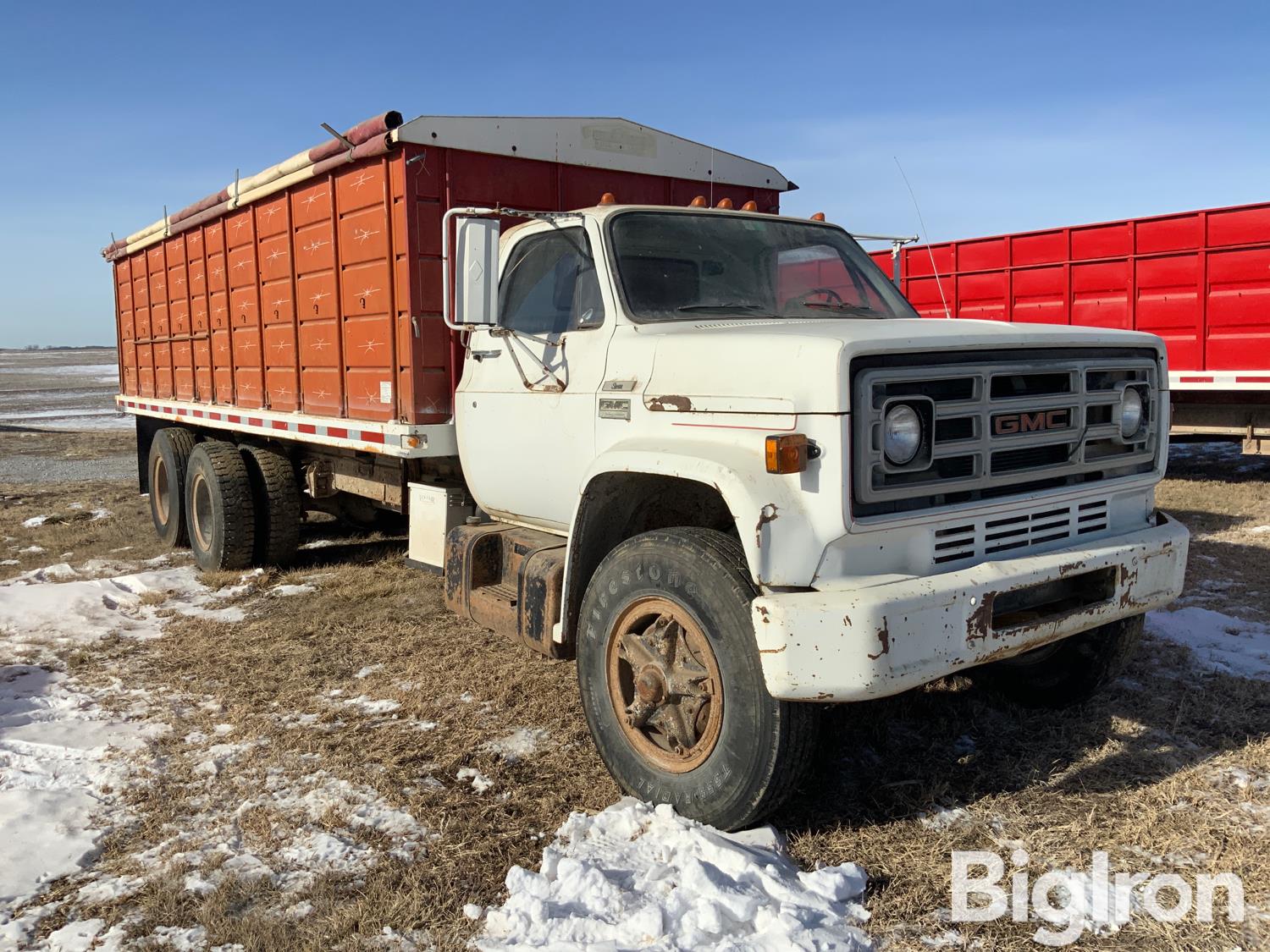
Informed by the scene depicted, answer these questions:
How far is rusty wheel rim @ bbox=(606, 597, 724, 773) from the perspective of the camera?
3.17m

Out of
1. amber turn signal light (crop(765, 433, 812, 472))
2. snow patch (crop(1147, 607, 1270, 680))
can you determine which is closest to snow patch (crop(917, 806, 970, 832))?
amber turn signal light (crop(765, 433, 812, 472))

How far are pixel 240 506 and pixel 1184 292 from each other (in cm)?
913

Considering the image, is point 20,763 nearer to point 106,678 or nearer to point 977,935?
point 106,678

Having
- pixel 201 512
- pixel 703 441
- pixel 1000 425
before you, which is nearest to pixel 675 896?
pixel 703 441

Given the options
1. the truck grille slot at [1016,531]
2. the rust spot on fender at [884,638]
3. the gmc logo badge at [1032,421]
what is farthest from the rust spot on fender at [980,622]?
the gmc logo badge at [1032,421]

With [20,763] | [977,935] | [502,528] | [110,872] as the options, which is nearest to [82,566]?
[20,763]

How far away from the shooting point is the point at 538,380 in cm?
416

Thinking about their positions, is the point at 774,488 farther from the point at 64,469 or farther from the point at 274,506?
the point at 64,469

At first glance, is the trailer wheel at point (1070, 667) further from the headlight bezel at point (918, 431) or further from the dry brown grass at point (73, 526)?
the dry brown grass at point (73, 526)

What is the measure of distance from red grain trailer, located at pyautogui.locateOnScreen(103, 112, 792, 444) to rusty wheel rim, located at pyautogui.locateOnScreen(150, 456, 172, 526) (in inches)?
43.9

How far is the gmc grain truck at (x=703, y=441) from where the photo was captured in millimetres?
2898

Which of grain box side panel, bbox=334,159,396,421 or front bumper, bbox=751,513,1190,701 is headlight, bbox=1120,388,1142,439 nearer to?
front bumper, bbox=751,513,1190,701

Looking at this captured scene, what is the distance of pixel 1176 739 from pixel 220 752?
3693 millimetres

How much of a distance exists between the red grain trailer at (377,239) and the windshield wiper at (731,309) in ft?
5.53
